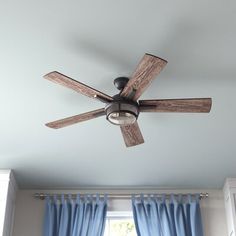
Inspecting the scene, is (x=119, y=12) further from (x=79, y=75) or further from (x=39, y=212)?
(x=39, y=212)

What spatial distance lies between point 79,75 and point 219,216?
234cm

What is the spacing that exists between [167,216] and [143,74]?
87.1 inches

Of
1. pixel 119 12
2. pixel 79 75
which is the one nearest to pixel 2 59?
pixel 79 75

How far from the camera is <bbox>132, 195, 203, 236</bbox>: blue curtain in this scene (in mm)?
3938

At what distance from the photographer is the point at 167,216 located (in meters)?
4.01

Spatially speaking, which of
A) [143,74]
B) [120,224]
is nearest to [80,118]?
[143,74]

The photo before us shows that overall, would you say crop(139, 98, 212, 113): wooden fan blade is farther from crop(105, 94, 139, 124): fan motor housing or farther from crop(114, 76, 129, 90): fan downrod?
crop(114, 76, 129, 90): fan downrod

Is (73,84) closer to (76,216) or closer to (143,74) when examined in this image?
(143,74)

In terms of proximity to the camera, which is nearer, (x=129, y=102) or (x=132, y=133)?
(x=129, y=102)

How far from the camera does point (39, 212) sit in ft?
13.6

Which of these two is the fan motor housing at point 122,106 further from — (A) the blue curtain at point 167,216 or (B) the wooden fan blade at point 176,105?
(A) the blue curtain at point 167,216

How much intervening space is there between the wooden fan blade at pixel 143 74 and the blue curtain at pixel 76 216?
198 centimetres

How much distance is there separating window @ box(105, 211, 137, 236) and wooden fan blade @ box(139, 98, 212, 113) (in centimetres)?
204

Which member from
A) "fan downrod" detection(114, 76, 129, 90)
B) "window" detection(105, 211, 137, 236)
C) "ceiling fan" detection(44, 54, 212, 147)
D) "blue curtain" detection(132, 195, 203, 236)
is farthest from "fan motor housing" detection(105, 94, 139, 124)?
"window" detection(105, 211, 137, 236)
